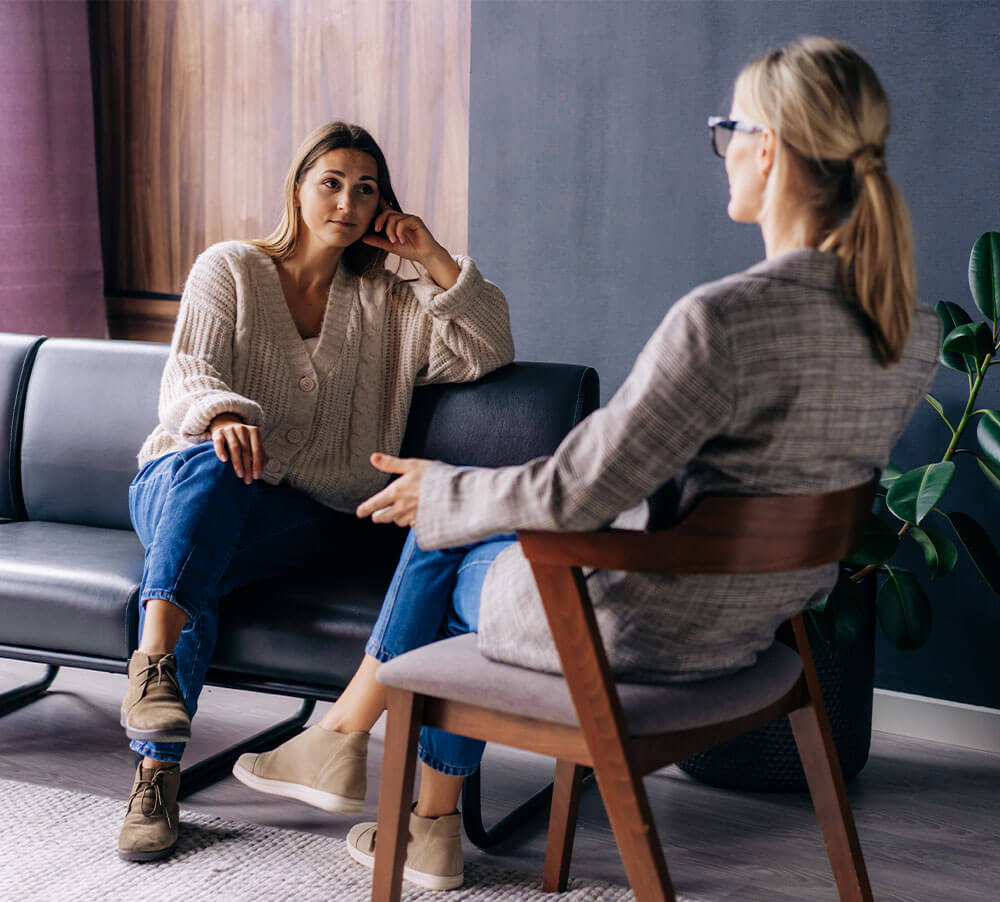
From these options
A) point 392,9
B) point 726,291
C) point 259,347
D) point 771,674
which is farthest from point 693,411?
point 392,9

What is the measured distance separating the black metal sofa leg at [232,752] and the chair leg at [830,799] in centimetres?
94

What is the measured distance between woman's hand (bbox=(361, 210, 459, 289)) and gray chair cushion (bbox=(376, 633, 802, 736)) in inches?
40.9

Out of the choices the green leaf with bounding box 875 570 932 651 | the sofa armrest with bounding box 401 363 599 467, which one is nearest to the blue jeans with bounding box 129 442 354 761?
the sofa armrest with bounding box 401 363 599 467

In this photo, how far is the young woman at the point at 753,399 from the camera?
3.91 ft

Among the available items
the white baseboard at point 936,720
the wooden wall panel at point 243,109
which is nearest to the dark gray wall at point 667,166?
the white baseboard at point 936,720

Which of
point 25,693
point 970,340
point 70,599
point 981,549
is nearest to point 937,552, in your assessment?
point 981,549

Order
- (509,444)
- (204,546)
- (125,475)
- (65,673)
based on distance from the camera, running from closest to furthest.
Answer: (204,546), (509,444), (125,475), (65,673)

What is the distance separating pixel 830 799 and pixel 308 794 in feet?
2.71

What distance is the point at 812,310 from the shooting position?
4.01 feet

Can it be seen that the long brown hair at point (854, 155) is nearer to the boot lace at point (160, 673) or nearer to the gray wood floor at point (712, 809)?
the gray wood floor at point (712, 809)

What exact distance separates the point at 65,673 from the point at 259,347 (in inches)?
46.3

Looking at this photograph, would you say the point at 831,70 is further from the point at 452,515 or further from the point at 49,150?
the point at 49,150

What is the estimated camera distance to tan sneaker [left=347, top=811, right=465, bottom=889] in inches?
72.1

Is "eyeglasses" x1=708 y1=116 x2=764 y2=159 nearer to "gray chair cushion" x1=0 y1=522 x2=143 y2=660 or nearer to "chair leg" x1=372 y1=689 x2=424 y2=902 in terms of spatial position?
"chair leg" x1=372 y1=689 x2=424 y2=902
